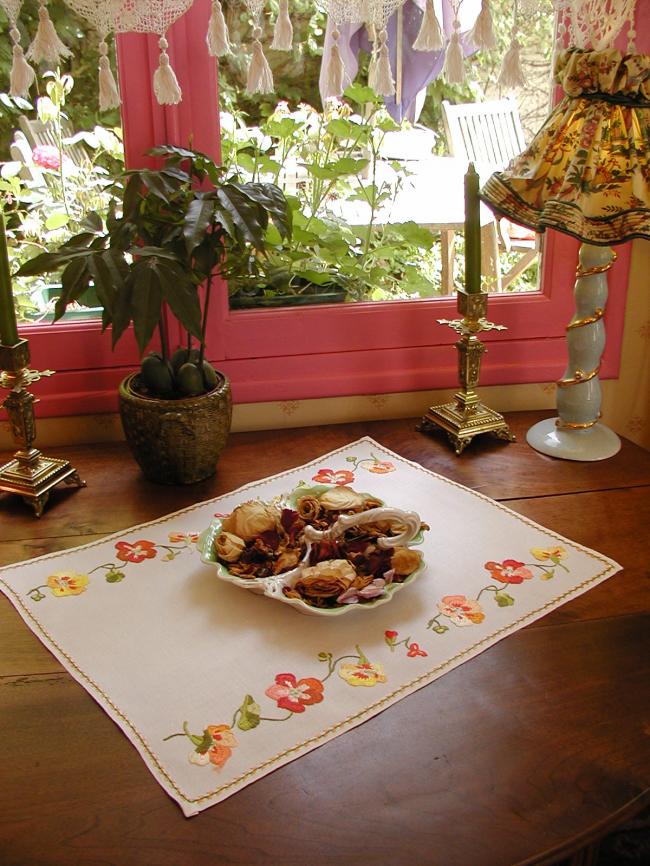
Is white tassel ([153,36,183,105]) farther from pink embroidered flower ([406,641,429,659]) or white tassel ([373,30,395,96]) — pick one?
pink embroidered flower ([406,641,429,659])

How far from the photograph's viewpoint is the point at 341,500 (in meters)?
1.04

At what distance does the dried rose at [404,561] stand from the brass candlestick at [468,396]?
0.37m

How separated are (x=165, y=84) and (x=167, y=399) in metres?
0.41

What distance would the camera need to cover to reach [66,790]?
0.71 metres

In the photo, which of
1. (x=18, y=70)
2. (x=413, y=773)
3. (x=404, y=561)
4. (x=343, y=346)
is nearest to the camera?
(x=413, y=773)

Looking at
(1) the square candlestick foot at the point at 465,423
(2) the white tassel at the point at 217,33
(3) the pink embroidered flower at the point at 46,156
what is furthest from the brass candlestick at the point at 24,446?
(1) the square candlestick foot at the point at 465,423

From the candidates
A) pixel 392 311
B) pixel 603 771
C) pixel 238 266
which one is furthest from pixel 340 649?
pixel 392 311

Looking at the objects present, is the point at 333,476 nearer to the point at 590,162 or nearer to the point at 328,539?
the point at 328,539

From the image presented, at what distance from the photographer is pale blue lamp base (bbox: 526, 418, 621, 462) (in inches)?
50.9

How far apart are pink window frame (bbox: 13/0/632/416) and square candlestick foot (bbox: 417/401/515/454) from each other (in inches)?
3.9

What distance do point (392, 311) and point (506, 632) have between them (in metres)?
0.64

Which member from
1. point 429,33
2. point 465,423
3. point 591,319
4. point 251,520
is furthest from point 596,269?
point 251,520

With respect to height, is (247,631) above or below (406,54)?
below

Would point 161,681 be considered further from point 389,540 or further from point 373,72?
point 373,72
